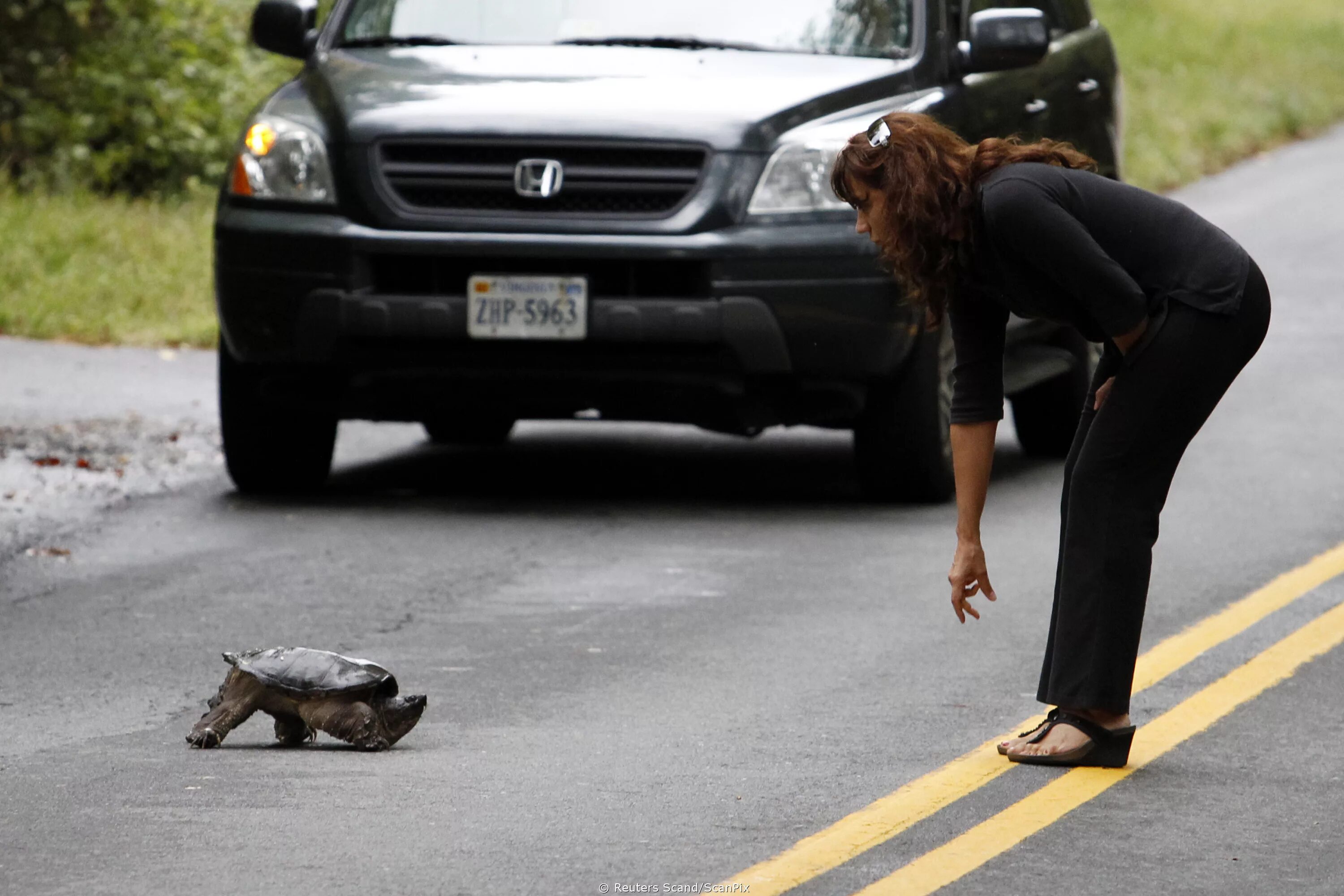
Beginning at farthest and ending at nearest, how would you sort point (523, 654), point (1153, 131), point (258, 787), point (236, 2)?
point (1153, 131)
point (236, 2)
point (523, 654)
point (258, 787)

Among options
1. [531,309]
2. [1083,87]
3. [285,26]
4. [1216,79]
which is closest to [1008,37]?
[1083,87]

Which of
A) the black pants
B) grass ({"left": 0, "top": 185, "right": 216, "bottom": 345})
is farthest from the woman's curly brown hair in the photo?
grass ({"left": 0, "top": 185, "right": 216, "bottom": 345})

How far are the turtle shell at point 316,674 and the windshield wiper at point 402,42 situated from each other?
13.8ft

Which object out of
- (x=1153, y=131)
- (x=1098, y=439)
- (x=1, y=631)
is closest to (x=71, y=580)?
(x=1, y=631)

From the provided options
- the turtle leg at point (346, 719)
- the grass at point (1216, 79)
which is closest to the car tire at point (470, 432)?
the turtle leg at point (346, 719)

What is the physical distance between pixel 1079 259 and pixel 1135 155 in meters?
16.9

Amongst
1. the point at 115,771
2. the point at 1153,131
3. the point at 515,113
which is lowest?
the point at 1153,131

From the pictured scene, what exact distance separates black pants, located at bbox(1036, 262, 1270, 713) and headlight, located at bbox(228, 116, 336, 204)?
3914 millimetres

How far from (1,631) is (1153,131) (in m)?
17.5

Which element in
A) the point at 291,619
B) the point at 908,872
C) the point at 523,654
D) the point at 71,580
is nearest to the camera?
the point at 908,872

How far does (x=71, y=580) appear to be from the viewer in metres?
7.46

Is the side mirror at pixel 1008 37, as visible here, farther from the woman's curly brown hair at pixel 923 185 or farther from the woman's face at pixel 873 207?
the woman's face at pixel 873 207

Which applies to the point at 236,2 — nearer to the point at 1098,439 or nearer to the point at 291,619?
the point at 291,619

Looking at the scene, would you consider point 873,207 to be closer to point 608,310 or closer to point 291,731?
point 291,731
